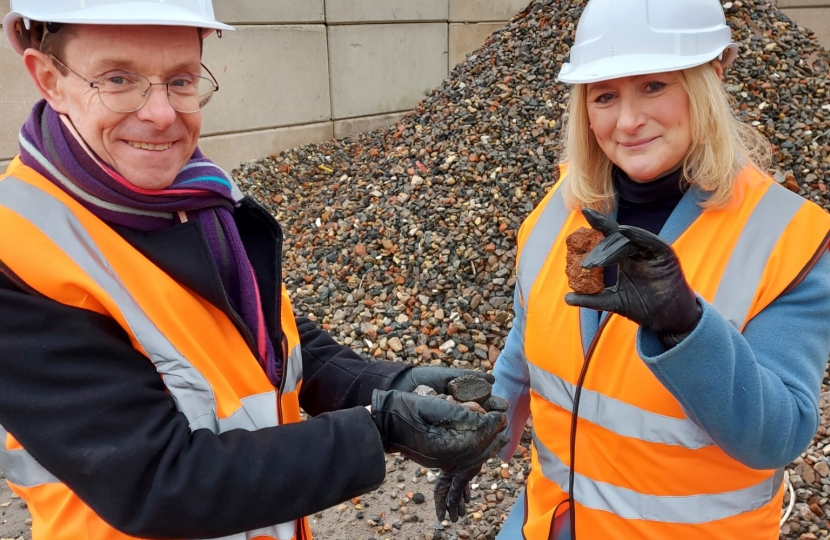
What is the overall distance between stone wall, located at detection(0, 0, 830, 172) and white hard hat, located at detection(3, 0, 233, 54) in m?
5.11

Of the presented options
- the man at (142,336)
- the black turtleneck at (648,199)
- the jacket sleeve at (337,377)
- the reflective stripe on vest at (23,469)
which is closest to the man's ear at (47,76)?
the man at (142,336)

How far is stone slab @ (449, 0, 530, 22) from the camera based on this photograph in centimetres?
955

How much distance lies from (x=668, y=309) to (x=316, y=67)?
291 inches

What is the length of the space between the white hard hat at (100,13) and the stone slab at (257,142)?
5.70 metres

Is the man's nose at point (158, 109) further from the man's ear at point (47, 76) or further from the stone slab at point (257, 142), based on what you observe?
the stone slab at point (257, 142)

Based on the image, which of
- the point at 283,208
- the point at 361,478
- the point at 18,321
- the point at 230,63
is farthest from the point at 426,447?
the point at 230,63

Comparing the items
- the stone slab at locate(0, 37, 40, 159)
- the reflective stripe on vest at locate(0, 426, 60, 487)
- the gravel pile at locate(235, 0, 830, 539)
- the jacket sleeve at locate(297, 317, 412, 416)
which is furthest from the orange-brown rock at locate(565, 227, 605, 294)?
the stone slab at locate(0, 37, 40, 159)

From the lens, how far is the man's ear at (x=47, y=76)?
1.41m

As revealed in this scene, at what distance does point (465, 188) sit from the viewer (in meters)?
5.41

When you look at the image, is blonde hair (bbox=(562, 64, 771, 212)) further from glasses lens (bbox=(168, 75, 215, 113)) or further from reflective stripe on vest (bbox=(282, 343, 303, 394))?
glasses lens (bbox=(168, 75, 215, 113))

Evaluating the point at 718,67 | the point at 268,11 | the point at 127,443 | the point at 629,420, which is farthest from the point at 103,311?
the point at 268,11

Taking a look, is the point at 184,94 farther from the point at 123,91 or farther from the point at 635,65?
the point at 635,65

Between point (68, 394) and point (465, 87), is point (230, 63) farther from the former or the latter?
point (68, 394)

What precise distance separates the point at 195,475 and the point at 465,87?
5.96m
